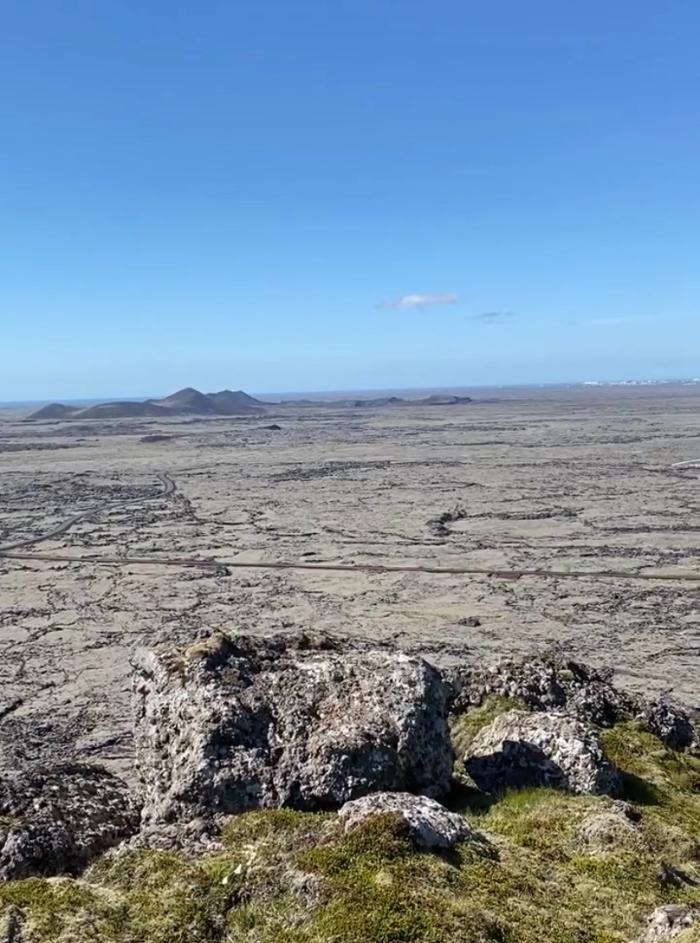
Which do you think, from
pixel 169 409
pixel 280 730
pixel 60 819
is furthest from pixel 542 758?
pixel 169 409

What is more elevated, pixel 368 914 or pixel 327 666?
pixel 327 666

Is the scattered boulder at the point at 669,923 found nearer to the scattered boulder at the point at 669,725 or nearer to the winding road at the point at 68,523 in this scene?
the scattered boulder at the point at 669,725

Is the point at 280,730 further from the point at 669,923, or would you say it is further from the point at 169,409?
the point at 169,409

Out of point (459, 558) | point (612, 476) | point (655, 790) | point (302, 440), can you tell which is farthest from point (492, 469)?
point (655, 790)

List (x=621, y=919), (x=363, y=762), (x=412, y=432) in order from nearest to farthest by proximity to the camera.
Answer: (x=621, y=919) → (x=363, y=762) → (x=412, y=432)

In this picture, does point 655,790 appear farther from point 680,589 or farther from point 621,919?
point 680,589

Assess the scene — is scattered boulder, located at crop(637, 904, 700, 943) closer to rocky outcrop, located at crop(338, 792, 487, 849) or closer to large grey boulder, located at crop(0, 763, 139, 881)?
rocky outcrop, located at crop(338, 792, 487, 849)
